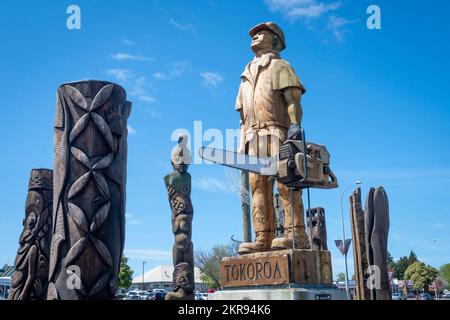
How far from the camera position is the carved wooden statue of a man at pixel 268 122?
5898 millimetres

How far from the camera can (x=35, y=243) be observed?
1002cm

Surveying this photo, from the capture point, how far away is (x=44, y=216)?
10.2 meters

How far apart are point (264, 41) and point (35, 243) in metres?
6.86

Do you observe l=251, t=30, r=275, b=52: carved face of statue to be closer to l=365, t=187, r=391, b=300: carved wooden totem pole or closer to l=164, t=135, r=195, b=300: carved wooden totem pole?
l=365, t=187, r=391, b=300: carved wooden totem pole

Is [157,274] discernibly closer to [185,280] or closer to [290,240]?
[185,280]

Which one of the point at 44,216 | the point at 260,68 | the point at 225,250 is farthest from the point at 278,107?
the point at 225,250

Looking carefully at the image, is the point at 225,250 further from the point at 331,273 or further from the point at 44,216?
the point at 331,273

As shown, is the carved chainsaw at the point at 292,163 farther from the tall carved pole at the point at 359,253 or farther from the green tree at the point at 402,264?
the green tree at the point at 402,264

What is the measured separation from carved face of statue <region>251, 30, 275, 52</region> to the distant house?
47.2 meters

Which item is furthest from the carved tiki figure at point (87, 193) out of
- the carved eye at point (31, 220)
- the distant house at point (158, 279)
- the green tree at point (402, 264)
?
the green tree at point (402, 264)

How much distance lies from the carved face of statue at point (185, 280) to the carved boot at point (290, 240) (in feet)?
17.0

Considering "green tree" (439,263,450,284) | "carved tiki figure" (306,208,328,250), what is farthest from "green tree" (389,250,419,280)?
"carved tiki figure" (306,208,328,250)

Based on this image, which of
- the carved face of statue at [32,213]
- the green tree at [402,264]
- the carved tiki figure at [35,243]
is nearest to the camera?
the carved tiki figure at [35,243]

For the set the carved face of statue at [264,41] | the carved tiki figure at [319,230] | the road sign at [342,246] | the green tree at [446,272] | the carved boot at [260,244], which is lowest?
the green tree at [446,272]
